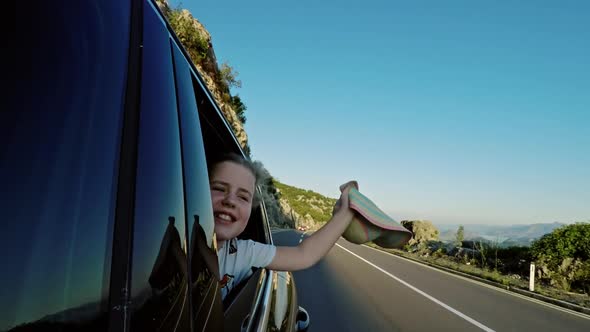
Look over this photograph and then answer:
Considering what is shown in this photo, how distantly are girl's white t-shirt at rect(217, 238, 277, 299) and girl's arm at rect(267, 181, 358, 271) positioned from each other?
60mm

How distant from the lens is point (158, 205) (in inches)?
35.2

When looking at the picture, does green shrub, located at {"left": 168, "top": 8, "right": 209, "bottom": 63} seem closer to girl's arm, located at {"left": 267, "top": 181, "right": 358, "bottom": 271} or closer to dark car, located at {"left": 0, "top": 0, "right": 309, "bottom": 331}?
girl's arm, located at {"left": 267, "top": 181, "right": 358, "bottom": 271}

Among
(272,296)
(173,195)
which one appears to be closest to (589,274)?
(272,296)

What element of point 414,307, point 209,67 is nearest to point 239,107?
point 209,67

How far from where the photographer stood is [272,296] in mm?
2529

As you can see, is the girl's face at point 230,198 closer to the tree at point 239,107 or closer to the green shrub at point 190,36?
the green shrub at point 190,36

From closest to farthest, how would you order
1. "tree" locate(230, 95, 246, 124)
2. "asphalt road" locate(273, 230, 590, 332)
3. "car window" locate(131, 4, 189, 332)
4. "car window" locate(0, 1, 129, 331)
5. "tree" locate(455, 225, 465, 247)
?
"car window" locate(0, 1, 129, 331), "car window" locate(131, 4, 189, 332), "asphalt road" locate(273, 230, 590, 332), "tree" locate(455, 225, 465, 247), "tree" locate(230, 95, 246, 124)

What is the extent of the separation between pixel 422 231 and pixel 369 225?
106ft

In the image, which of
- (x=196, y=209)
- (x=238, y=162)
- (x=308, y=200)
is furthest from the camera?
(x=308, y=200)

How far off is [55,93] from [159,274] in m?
0.38

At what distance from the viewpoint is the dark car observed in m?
0.55

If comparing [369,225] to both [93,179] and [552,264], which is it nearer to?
[93,179]

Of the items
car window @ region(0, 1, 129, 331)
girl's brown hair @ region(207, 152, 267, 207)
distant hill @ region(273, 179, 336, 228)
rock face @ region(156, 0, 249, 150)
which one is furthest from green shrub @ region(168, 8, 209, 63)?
distant hill @ region(273, 179, 336, 228)

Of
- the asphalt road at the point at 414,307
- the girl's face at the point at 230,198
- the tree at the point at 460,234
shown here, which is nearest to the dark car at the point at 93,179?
the girl's face at the point at 230,198
